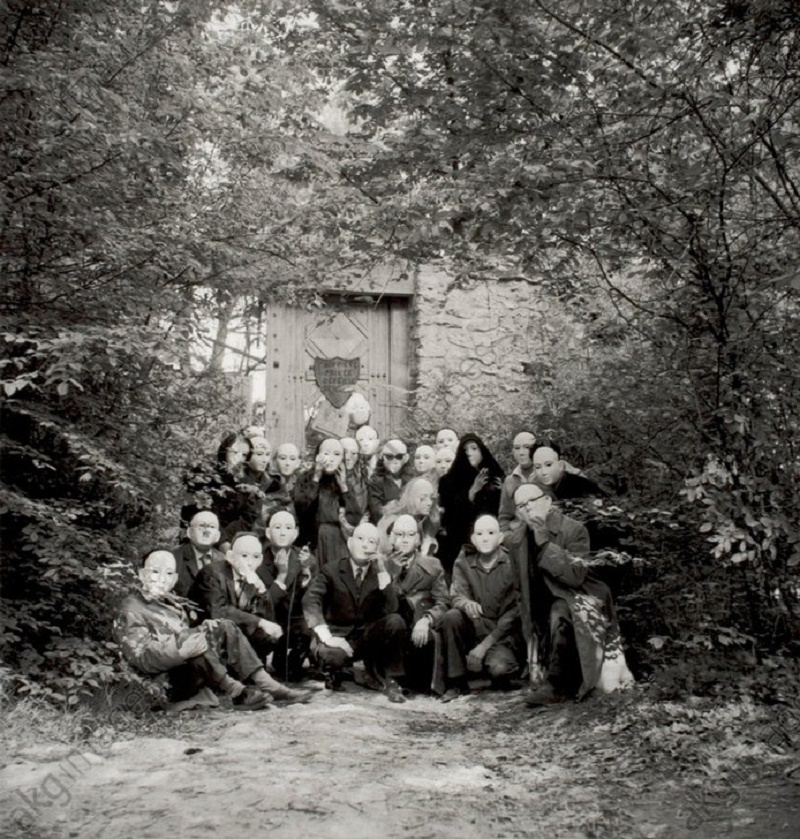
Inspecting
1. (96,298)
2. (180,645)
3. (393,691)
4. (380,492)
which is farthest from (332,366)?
(180,645)

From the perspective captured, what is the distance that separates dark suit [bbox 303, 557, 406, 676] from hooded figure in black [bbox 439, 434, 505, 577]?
93 centimetres

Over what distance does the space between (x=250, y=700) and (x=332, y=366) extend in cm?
584

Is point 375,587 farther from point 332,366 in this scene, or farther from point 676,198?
point 332,366

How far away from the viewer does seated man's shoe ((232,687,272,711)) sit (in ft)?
19.2

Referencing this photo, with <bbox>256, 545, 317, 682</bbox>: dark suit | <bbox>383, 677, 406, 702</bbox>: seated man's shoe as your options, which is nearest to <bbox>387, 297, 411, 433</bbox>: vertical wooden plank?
<bbox>256, 545, 317, 682</bbox>: dark suit

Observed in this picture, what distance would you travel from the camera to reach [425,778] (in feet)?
14.3

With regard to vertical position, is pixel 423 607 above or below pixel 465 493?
below

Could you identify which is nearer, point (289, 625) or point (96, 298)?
point (96, 298)

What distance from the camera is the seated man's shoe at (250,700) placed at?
5.85 m

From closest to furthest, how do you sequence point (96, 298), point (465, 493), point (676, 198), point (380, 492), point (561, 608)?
point (676, 198)
point (96, 298)
point (561, 608)
point (465, 493)
point (380, 492)

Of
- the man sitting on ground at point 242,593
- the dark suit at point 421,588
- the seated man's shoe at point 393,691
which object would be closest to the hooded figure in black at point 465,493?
the dark suit at point 421,588

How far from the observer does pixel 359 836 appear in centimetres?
354

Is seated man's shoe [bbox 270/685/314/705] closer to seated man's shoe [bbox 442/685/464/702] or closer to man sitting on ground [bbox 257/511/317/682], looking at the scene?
man sitting on ground [bbox 257/511/317/682]

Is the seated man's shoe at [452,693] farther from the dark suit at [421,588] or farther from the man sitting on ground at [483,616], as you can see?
the dark suit at [421,588]
